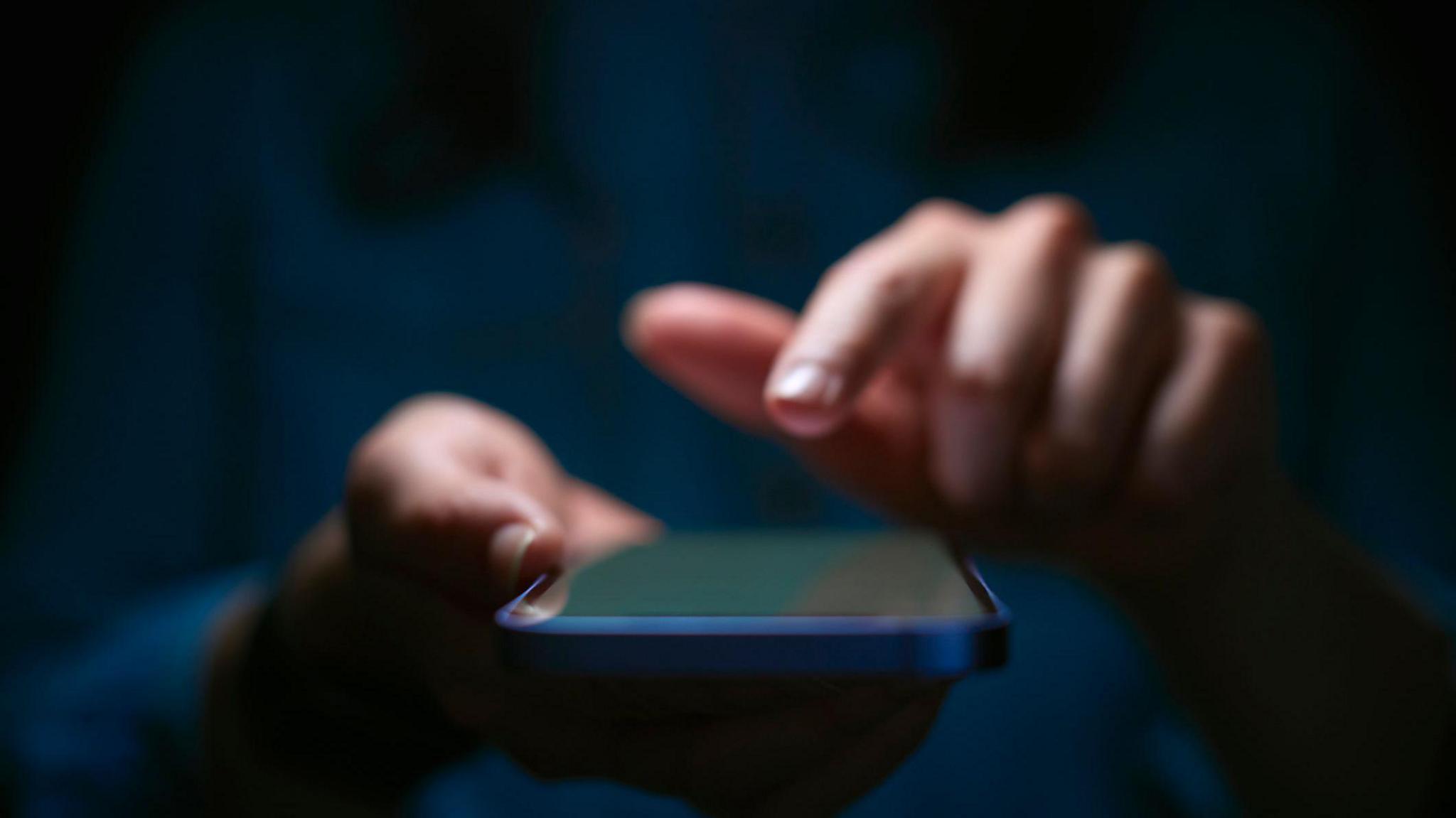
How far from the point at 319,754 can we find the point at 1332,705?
1.32 feet

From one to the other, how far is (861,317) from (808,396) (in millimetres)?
49

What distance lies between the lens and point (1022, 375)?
0.95 ft

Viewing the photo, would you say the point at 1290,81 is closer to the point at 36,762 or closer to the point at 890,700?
the point at 890,700

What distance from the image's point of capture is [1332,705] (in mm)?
379

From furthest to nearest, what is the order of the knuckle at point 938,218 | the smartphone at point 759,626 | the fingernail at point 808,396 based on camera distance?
the knuckle at point 938,218
the fingernail at point 808,396
the smartphone at point 759,626

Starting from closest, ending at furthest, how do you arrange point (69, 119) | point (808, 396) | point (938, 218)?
point (808, 396) < point (938, 218) < point (69, 119)

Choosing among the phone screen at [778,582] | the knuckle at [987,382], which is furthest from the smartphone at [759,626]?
the knuckle at [987,382]

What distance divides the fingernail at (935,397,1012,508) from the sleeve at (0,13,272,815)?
346mm

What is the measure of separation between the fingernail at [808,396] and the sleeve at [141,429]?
0.32 m

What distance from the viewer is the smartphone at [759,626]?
0.40 feet

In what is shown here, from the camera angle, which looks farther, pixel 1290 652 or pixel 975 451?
pixel 1290 652

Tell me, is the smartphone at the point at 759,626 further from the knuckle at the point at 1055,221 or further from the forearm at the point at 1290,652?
the forearm at the point at 1290,652

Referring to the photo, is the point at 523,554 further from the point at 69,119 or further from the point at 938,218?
the point at 69,119

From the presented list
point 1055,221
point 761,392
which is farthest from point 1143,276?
point 761,392
